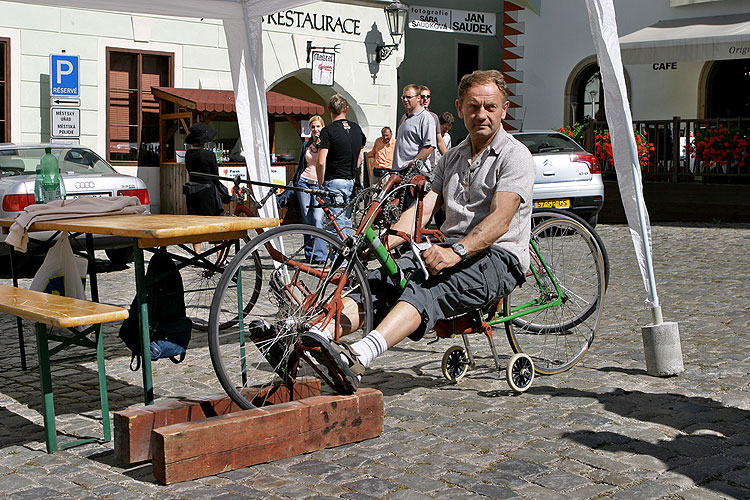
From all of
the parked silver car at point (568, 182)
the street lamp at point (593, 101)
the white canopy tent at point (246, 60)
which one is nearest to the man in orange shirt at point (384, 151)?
the parked silver car at point (568, 182)

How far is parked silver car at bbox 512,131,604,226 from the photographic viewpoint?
14.4m

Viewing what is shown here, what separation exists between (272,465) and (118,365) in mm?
2391

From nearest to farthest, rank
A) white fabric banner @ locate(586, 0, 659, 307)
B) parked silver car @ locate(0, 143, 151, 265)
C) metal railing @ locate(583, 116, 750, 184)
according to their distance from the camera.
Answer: white fabric banner @ locate(586, 0, 659, 307) → parked silver car @ locate(0, 143, 151, 265) → metal railing @ locate(583, 116, 750, 184)

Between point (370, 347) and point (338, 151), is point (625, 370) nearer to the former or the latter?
point (370, 347)

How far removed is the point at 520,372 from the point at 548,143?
1019cm

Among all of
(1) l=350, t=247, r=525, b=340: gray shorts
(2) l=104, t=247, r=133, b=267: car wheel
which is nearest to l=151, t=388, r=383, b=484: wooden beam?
(1) l=350, t=247, r=525, b=340: gray shorts

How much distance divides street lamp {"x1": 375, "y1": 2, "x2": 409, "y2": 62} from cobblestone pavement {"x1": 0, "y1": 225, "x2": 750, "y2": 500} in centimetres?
1475

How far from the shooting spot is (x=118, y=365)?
20.6 feet

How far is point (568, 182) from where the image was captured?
47.8 ft

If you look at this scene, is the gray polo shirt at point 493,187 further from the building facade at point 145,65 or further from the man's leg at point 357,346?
the building facade at point 145,65

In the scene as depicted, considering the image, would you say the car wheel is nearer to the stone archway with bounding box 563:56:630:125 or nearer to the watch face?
the watch face

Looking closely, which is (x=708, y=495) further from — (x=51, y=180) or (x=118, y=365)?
(x=51, y=180)

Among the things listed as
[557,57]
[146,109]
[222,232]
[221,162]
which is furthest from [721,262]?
[557,57]

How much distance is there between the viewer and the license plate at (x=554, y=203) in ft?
46.9
